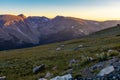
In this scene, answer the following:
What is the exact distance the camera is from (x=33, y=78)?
963 inches

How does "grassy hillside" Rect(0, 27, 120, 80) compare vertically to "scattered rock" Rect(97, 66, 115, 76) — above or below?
below

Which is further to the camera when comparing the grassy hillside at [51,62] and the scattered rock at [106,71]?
the grassy hillside at [51,62]

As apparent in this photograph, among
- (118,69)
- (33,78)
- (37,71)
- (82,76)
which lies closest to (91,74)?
(82,76)

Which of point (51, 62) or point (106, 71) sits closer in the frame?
point (106, 71)

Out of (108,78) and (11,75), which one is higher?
(108,78)

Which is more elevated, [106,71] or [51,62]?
[106,71]

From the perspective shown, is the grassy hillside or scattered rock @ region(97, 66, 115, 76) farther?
the grassy hillside

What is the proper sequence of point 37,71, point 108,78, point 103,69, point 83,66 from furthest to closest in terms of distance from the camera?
point 37,71 < point 83,66 < point 103,69 < point 108,78

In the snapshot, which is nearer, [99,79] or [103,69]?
[99,79]

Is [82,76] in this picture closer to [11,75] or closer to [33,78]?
[33,78]

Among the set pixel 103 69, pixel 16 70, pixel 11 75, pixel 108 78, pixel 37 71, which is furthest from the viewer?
pixel 16 70

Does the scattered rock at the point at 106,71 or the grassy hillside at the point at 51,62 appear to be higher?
the scattered rock at the point at 106,71

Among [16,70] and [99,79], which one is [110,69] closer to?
[99,79]

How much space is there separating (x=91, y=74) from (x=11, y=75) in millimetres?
14742
